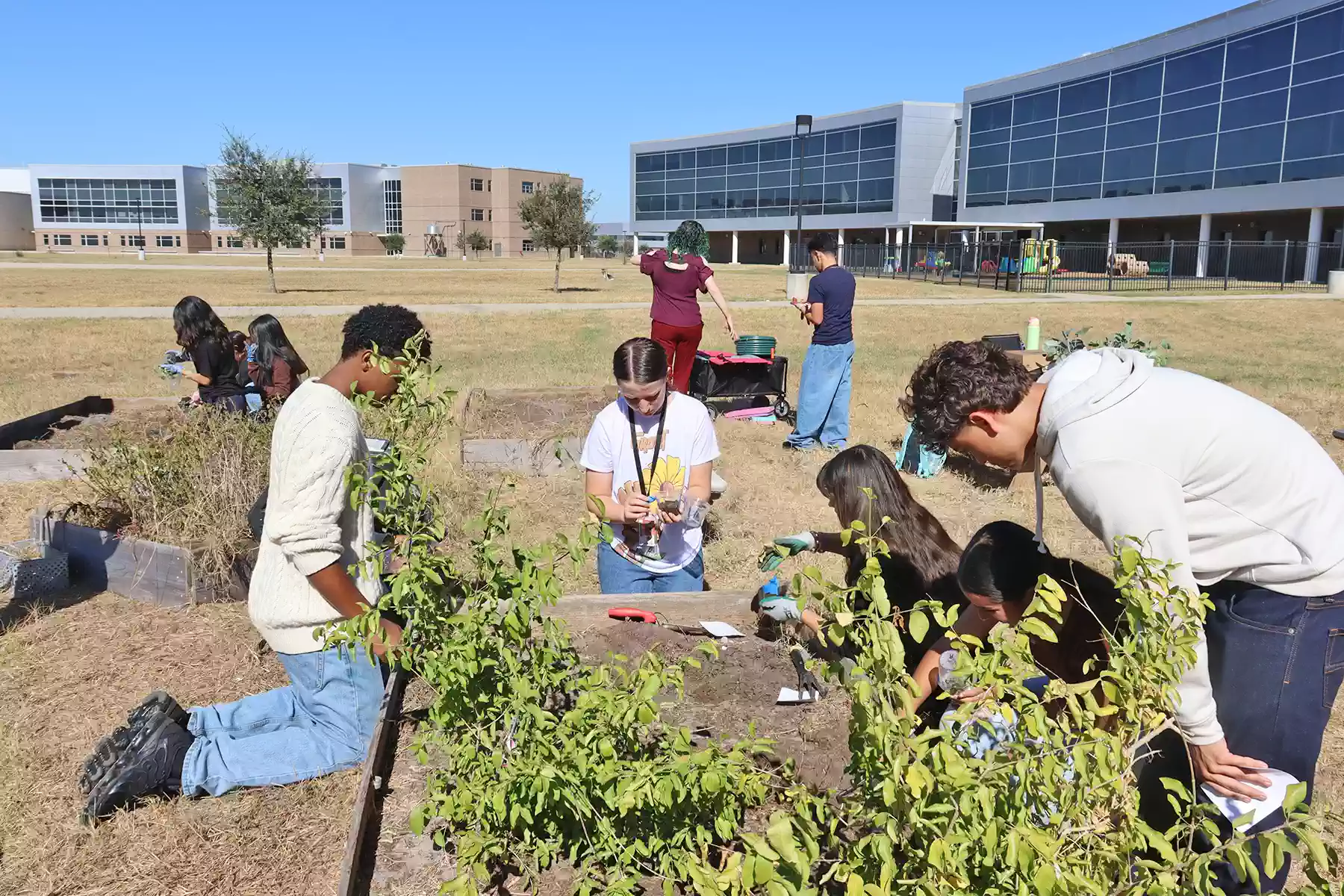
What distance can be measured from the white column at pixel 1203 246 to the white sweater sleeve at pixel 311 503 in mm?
39302

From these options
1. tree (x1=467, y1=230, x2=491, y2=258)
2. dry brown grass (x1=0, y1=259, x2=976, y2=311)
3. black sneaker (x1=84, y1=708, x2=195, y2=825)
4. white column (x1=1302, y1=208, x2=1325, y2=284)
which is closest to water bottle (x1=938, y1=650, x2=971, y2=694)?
black sneaker (x1=84, y1=708, x2=195, y2=825)

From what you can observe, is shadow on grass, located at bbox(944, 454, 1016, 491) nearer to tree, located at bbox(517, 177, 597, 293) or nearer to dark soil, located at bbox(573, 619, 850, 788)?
dark soil, located at bbox(573, 619, 850, 788)

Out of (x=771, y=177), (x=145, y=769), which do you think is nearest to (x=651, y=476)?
(x=145, y=769)

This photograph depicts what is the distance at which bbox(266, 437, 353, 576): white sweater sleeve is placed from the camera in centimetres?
284

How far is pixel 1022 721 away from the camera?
162 centimetres

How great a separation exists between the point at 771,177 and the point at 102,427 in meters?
61.6

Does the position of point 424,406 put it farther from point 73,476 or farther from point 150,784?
point 73,476

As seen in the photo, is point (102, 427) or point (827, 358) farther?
point (827, 358)

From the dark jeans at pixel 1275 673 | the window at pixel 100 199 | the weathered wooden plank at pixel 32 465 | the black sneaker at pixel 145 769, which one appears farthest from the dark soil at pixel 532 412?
the window at pixel 100 199

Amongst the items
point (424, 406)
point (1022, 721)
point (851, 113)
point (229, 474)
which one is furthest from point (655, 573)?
point (851, 113)

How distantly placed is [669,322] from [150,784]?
5947 millimetres

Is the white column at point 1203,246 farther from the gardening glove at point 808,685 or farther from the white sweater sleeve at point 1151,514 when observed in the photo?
the white sweater sleeve at point 1151,514

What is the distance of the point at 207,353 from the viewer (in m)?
7.40

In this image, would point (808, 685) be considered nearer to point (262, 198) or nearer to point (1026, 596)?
point (1026, 596)
